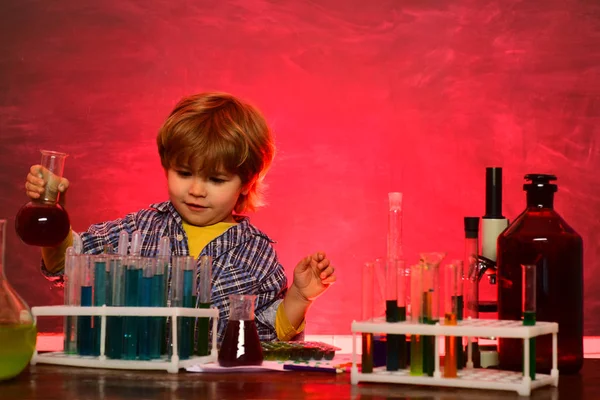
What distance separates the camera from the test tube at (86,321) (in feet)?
4.59

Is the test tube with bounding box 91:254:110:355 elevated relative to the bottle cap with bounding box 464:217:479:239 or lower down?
lower down

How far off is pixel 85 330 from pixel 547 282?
0.72m

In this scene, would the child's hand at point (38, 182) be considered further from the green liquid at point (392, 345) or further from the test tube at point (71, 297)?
the green liquid at point (392, 345)

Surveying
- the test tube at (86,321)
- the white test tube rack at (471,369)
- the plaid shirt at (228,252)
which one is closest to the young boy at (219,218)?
the plaid shirt at (228,252)

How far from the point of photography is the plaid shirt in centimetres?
198

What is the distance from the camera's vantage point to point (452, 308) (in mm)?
1238

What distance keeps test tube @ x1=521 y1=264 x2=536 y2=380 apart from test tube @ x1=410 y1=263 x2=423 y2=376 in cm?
14

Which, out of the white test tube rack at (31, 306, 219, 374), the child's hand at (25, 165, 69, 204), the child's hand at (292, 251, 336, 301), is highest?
the child's hand at (25, 165, 69, 204)

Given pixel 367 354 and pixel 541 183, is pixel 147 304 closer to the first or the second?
pixel 367 354

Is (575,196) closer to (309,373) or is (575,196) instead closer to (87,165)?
(87,165)

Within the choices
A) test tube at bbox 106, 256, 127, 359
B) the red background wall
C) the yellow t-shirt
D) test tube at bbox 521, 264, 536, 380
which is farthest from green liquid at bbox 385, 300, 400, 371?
the red background wall

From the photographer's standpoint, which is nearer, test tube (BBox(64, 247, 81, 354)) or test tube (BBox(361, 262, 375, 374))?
test tube (BBox(361, 262, 375, 374))

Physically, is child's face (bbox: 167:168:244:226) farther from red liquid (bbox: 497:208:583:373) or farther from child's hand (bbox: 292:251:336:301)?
red liquid (bbox: 497:208:583:373)

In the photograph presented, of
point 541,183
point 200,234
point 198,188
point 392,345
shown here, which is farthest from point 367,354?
point 200,234
